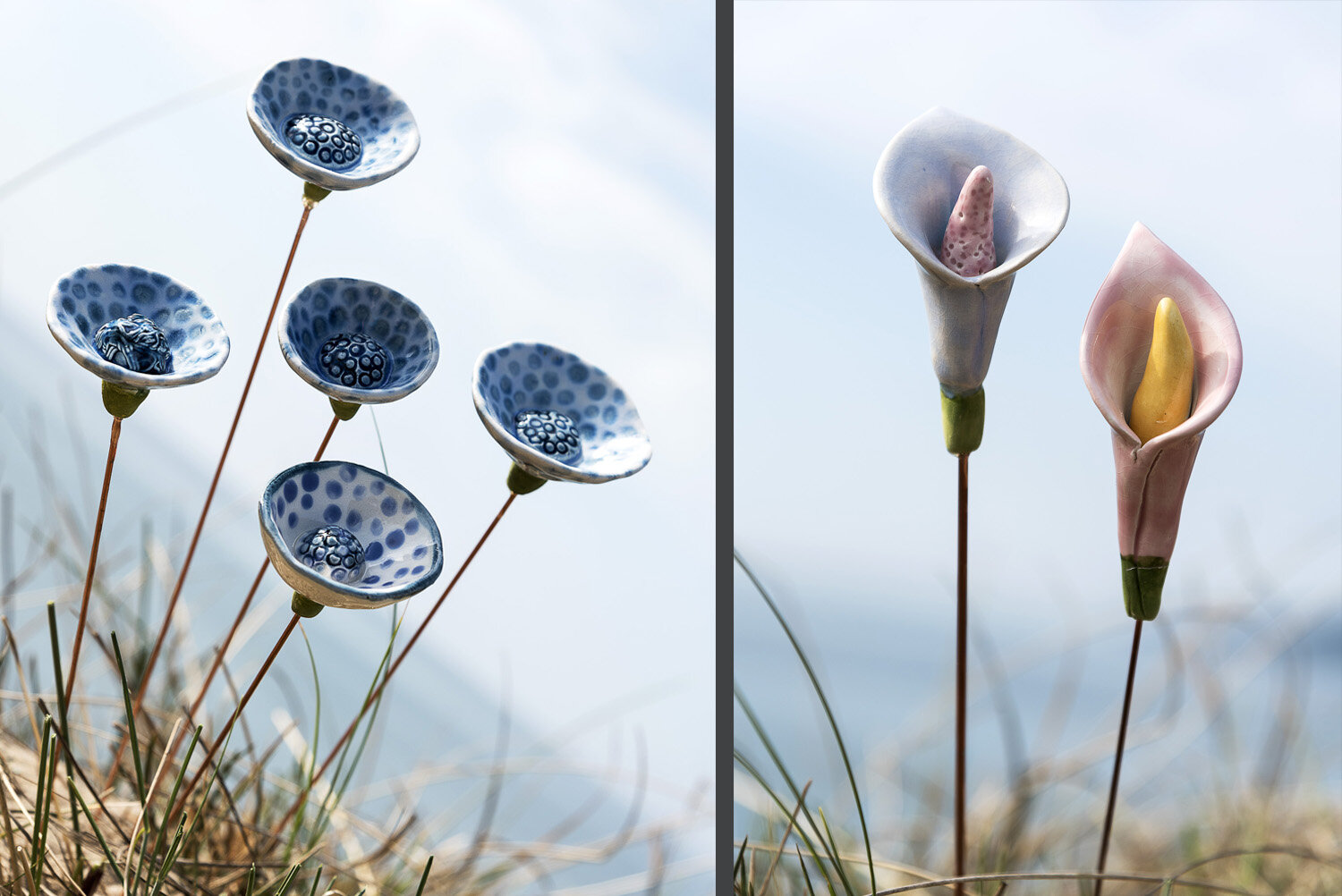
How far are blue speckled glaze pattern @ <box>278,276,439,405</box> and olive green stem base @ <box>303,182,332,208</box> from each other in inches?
2.7

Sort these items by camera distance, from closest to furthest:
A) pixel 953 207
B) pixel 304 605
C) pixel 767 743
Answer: pixel 304 605
pixel 953 207
pixel 767 743

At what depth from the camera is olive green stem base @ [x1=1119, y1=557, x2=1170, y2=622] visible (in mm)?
715

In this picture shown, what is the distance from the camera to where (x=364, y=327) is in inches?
28.6

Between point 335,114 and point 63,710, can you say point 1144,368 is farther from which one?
point 63,710

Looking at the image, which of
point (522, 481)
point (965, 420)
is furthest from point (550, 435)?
point (965, 420)

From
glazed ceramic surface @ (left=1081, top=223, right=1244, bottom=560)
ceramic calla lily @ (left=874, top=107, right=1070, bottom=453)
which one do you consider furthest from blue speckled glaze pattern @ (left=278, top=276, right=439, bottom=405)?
glazed ceramic surface @ (left=1081, top=223, right=1244, bottom=560)

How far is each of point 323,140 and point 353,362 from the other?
0.14 meters

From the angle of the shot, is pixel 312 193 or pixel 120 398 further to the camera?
pixel 312 193

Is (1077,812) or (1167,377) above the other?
(1167,377)

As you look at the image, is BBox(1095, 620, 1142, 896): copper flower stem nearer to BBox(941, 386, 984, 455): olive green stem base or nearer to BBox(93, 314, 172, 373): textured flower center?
BBox(941, 386, 984, 455): olive green stem base

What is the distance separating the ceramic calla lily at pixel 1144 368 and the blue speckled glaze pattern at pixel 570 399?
0.27 meters

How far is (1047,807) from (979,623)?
0.49ft

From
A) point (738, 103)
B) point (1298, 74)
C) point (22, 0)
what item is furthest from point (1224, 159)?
point (22, 0)

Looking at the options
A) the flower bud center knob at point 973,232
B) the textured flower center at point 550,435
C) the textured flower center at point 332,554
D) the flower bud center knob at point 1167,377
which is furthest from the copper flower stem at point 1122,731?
the textured flower center at point 332,554
